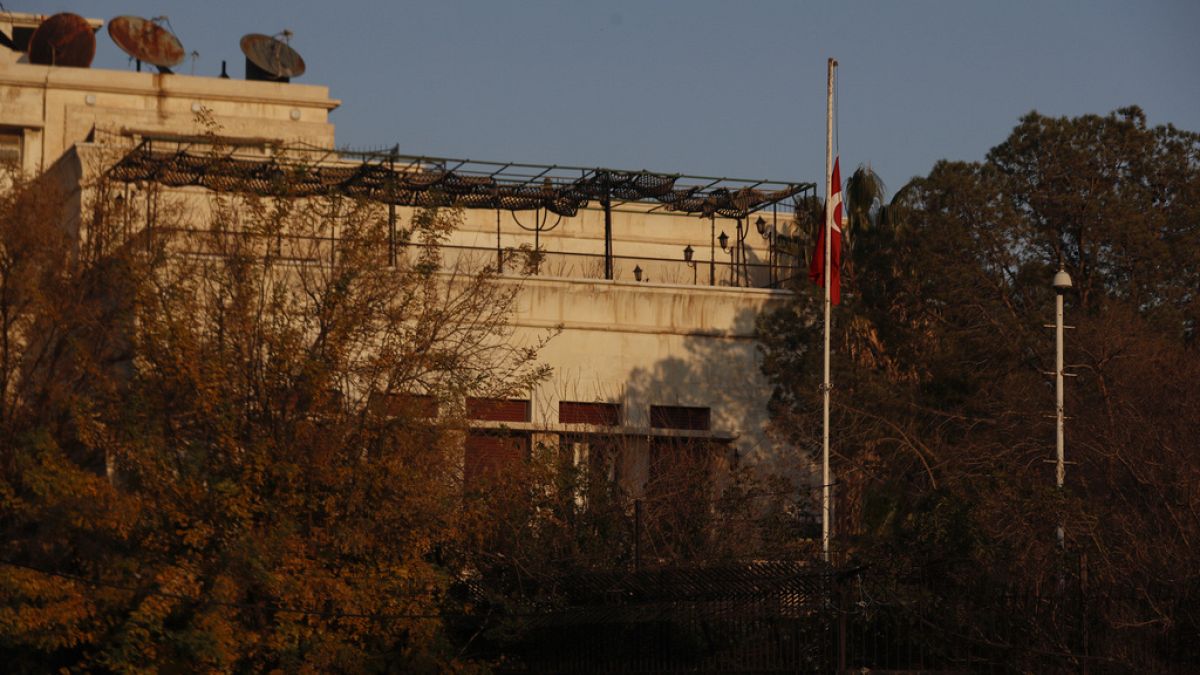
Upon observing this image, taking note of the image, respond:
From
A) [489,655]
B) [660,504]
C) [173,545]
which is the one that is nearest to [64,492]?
[173,545]

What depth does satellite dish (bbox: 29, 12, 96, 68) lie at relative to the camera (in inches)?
2347

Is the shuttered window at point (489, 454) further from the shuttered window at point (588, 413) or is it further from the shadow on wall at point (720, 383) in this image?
the shadow on wall at point (720, 383)

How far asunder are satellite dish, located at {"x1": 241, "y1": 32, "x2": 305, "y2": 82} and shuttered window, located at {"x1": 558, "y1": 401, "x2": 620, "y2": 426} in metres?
25.2

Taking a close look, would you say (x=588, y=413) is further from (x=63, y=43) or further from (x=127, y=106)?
(x=63, y=43)

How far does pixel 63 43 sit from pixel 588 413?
28.2m

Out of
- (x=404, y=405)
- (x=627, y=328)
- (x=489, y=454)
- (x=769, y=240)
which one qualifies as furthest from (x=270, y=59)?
(x=404, y=405)

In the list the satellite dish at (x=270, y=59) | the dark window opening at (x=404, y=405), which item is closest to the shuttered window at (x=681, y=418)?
the dark window opening at (x=404, y=405)

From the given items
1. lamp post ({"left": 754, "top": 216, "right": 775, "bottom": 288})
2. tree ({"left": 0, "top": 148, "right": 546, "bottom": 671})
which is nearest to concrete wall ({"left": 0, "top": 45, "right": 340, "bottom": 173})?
lamp post ({"left": 754, "top": 216, "right": 775, "bottom": 288})

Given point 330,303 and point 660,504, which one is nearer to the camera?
point 330,303

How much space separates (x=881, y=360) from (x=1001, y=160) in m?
5.00

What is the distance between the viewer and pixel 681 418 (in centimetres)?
4162

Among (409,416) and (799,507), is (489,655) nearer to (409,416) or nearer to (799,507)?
(409,416)

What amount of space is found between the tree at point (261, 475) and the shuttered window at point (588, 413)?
1293 centimetres

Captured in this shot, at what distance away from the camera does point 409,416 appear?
1009 inches
